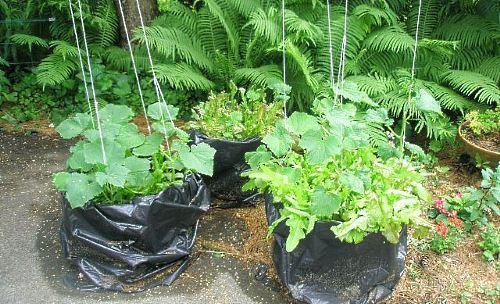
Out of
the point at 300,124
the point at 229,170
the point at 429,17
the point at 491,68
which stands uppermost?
the point at 300,124

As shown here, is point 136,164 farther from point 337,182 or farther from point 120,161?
point 337,182

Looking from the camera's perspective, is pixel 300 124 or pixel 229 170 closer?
pixel 300 124

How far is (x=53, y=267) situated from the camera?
2.83 metres

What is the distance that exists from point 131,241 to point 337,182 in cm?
107

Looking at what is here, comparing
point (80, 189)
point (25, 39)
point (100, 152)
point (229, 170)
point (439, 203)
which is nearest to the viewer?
point (80, 189)

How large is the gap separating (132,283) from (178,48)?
194 cm

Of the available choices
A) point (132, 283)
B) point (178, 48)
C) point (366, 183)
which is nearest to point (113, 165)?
point (132, 283)

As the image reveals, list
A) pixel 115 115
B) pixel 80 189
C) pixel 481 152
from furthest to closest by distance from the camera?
pixel 481 152
pixel 115 115
pixel 80 189

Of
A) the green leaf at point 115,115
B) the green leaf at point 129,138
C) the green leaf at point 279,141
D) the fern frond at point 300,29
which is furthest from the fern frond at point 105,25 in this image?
the green leaf at point 279,141

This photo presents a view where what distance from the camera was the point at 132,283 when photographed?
8.92ft

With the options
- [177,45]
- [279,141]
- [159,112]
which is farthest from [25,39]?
[279,141]

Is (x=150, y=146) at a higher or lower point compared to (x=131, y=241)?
higher

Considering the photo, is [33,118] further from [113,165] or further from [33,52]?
[113,165]

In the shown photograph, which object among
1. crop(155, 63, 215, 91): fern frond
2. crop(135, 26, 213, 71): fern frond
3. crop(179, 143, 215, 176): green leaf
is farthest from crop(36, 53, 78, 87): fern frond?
crop(179, 143, 215, 176): green leaf
